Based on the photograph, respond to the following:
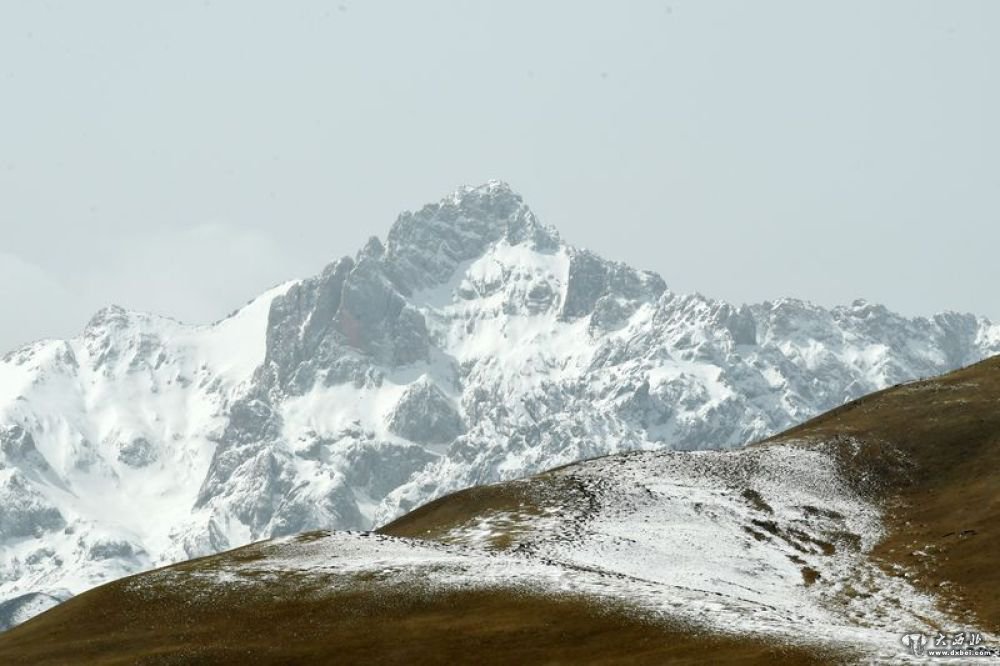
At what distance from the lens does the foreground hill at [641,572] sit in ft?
187

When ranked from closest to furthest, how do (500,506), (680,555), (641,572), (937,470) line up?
(641,572), (680,555), (500,506), (937,470)

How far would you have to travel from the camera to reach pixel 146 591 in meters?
68.0

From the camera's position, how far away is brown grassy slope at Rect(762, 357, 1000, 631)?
77750 mm

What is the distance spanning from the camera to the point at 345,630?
59.7 metres

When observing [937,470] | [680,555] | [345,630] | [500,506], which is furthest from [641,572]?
[937,470]

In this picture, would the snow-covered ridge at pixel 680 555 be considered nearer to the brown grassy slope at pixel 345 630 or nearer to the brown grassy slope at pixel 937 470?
the brown grassy slope at pixel 345 630

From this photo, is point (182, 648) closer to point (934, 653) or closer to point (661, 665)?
point (661, 665)

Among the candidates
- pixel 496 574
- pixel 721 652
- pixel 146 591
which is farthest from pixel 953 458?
pixel 146 591

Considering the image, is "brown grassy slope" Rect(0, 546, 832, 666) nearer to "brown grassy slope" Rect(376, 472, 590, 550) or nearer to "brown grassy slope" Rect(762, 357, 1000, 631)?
"brown grassy slope" Rect(762, 357, 1000, 631)

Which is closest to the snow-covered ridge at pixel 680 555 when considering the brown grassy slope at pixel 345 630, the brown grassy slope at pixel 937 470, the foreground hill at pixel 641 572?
the foreground hill at pixel 641 572

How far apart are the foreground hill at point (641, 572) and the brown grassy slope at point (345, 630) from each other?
0.14 meters

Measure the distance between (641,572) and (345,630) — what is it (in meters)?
23.7

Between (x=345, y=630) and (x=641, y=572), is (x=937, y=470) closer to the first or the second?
(x=641, y=572)

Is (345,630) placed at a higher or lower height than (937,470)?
lower
